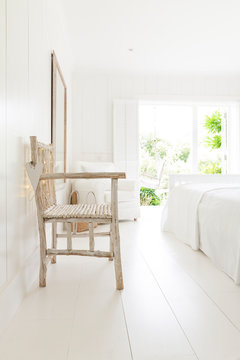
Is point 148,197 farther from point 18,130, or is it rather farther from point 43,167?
point 18,130

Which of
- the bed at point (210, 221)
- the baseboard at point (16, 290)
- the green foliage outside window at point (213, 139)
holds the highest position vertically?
the green foliage outside window at point (213, 139)

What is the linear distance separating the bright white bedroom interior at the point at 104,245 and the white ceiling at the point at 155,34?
0.05 ft

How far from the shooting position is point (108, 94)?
5168 mm

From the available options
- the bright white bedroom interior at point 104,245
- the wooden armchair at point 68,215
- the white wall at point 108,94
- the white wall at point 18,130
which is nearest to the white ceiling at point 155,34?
the bright white bedroom interior at point 104,245

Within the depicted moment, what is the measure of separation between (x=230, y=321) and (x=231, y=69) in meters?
4.58

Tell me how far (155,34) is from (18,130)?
2.82m

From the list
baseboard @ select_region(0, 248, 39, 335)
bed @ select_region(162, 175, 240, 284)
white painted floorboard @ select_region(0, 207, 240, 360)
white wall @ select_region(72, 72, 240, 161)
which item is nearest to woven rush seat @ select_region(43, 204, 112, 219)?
baseboard @ select_region(0, 248, 39, 335)

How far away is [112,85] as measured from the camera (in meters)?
5.18

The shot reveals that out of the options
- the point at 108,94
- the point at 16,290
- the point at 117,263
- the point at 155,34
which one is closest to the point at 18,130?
the point at 16,290

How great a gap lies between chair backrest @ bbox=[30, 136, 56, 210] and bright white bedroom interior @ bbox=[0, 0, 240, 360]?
72 millimetres

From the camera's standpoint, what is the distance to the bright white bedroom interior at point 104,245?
1.24 meters

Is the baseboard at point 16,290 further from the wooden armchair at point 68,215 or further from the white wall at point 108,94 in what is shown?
the white wall at point 108,94

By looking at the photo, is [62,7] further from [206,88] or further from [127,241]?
[206,88]

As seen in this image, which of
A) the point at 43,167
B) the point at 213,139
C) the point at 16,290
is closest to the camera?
the point at 16,290
